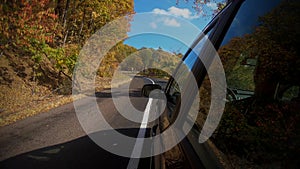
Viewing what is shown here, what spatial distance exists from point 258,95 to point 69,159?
3452 millimetres

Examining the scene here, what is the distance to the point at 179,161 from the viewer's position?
1.33 meters

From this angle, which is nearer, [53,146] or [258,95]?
[258,95]

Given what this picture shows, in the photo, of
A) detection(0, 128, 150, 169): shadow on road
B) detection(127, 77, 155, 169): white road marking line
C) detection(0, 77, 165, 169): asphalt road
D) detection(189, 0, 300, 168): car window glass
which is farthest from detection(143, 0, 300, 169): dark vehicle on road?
detection(127, 77, 155, 169): white road marking line

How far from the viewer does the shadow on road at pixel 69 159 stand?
3225 mm

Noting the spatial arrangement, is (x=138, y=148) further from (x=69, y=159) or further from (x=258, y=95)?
(x=258, y=95)

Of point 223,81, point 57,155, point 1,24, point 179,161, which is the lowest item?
point 57,155

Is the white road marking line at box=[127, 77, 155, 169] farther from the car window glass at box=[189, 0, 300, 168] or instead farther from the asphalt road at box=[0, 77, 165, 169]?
the car window glass at box=[189, 0, 300, 168]

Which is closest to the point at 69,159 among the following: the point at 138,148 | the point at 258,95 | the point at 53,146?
the point at 53,146

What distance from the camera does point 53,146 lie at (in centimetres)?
398

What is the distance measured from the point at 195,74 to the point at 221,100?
50cm

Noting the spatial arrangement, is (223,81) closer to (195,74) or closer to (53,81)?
(195,74)

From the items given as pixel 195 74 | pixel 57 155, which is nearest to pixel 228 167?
pixel 195 74

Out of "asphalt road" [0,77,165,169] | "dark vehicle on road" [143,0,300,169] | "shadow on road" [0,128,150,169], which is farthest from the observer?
"asphalt road" [0,77,165,169]

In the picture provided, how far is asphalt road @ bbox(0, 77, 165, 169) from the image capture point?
3344mm
